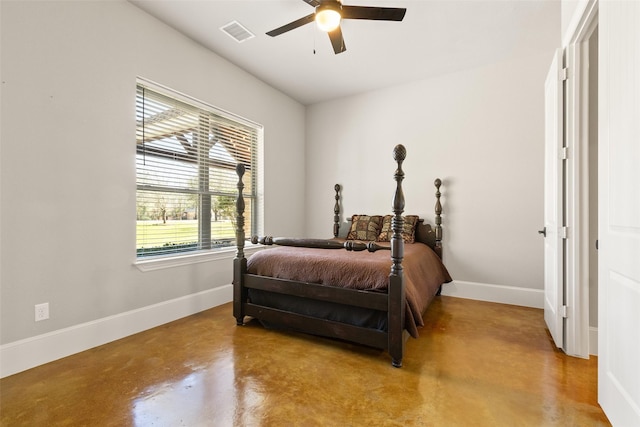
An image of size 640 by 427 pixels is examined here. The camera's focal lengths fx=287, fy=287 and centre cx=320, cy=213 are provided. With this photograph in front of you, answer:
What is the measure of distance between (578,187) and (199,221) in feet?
10.6

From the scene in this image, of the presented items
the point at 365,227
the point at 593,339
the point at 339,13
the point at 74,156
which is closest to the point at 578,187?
the point at 593,339

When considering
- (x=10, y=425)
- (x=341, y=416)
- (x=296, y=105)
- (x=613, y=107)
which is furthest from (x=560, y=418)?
(x=296, y=105)

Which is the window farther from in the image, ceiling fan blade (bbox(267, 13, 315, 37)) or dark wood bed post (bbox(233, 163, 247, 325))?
ceiling fan blade (bbox(267, 13, 315, 37))

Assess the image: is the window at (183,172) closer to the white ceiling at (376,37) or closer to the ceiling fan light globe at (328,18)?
the white ceiling at (376,37)

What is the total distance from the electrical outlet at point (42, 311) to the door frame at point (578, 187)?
3567mm

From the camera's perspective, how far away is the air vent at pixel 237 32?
265cm

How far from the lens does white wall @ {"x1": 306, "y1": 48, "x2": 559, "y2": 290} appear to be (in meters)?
3.13

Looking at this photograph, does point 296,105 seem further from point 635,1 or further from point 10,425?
point 10,425

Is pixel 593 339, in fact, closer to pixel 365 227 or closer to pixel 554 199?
pixel 554 199

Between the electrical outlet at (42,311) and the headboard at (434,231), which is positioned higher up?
the headboard at (434,231)

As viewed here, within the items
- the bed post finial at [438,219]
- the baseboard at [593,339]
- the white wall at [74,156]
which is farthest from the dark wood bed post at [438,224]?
the white wall at [74,156]

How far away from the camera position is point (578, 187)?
1.89 meters

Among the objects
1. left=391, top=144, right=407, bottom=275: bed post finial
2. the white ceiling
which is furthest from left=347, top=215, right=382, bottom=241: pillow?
the white ceiling

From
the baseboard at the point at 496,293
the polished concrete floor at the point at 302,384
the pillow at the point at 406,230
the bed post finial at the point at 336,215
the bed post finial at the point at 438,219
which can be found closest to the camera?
the polished concrete floor at the point at 302,384
